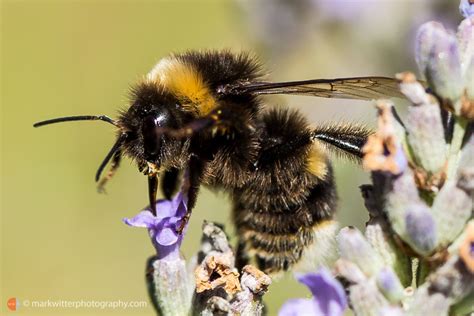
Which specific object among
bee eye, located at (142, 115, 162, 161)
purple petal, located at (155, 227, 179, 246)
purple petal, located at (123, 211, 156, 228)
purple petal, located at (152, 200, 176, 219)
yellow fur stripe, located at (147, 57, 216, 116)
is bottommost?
purple petal, located at (155, 227, 179, 246)

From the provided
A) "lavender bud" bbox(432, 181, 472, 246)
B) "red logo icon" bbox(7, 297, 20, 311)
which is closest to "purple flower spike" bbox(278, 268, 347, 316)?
"lavender bud" bbox(432, 181, 472, 246)

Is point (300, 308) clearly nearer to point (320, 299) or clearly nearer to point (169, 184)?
point (320, 299)

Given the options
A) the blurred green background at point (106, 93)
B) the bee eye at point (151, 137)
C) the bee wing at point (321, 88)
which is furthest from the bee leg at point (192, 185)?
the blurred green background at point (106, 93)

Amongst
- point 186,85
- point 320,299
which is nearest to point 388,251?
point 320,299

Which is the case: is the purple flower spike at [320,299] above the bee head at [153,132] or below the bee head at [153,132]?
below

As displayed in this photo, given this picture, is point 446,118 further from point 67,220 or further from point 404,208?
point 67,220

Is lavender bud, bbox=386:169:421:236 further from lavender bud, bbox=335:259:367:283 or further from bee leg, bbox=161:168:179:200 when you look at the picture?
bee leg, bbox=161:168:179:200

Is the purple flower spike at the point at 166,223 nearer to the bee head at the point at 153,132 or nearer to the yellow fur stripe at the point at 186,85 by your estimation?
the bee head at the point at 153,132
